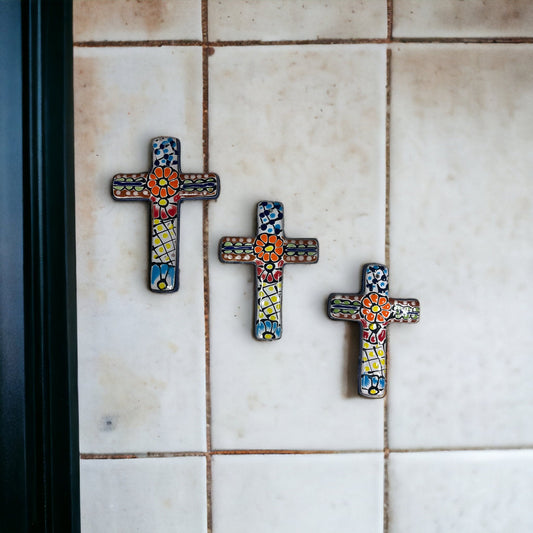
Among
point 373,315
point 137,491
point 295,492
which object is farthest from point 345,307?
point 137,491

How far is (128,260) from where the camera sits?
651mm

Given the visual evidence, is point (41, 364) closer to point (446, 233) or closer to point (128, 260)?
point (128, 260)

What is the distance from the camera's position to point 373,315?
63 centimetres

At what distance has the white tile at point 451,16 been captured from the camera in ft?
2.13

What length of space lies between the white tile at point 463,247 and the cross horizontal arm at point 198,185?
0.77 ft

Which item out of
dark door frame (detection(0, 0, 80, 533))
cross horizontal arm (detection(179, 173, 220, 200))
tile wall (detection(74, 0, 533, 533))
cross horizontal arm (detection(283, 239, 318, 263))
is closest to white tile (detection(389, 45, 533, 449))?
tile wall (detection(74, 0, 533, 533))

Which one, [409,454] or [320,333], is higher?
[320,333]

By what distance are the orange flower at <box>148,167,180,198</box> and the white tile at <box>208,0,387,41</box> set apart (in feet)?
0.61

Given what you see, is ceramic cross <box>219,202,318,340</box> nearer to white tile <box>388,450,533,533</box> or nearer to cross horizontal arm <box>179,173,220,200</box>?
cross horizontal arm <box>179,173,220,200</box>

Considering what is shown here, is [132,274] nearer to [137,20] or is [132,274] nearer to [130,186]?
[130,186]

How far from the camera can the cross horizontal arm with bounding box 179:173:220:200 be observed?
63 centimetres

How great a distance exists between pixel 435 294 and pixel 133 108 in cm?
47

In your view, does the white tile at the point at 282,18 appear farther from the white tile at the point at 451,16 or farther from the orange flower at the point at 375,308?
the orange flower at the point at 375,308

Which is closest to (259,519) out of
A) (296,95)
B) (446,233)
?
(446,233)
